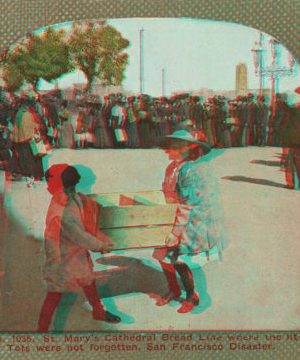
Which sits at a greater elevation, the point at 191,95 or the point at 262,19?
the point at 262,19

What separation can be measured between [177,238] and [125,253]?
35 cm

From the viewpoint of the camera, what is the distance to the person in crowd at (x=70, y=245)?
218 cm

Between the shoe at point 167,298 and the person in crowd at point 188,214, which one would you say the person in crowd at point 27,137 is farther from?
the shoe at point 167,298

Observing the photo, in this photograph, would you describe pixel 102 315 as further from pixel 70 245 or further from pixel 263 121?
pixel 263 121

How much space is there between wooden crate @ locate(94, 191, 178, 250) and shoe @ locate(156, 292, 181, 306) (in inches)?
13.1

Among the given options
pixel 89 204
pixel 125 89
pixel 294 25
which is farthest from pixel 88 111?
pixel 294 25

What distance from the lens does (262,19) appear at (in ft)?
7.22

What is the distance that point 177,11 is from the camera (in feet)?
7.25

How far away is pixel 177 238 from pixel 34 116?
1236mm

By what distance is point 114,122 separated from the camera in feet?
7.27

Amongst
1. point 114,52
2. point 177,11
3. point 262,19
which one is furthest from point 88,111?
point 262,19

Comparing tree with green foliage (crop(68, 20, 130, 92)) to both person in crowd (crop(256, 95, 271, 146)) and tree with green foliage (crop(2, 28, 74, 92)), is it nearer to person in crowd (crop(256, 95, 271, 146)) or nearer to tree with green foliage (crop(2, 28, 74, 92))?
tree with green foliage (crop(2, 28, 74, 92))

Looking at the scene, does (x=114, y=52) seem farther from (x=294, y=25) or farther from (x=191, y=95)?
(x=294, y=25)

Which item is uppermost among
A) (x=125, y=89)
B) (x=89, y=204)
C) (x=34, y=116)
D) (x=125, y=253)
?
(x=125, y=89)
